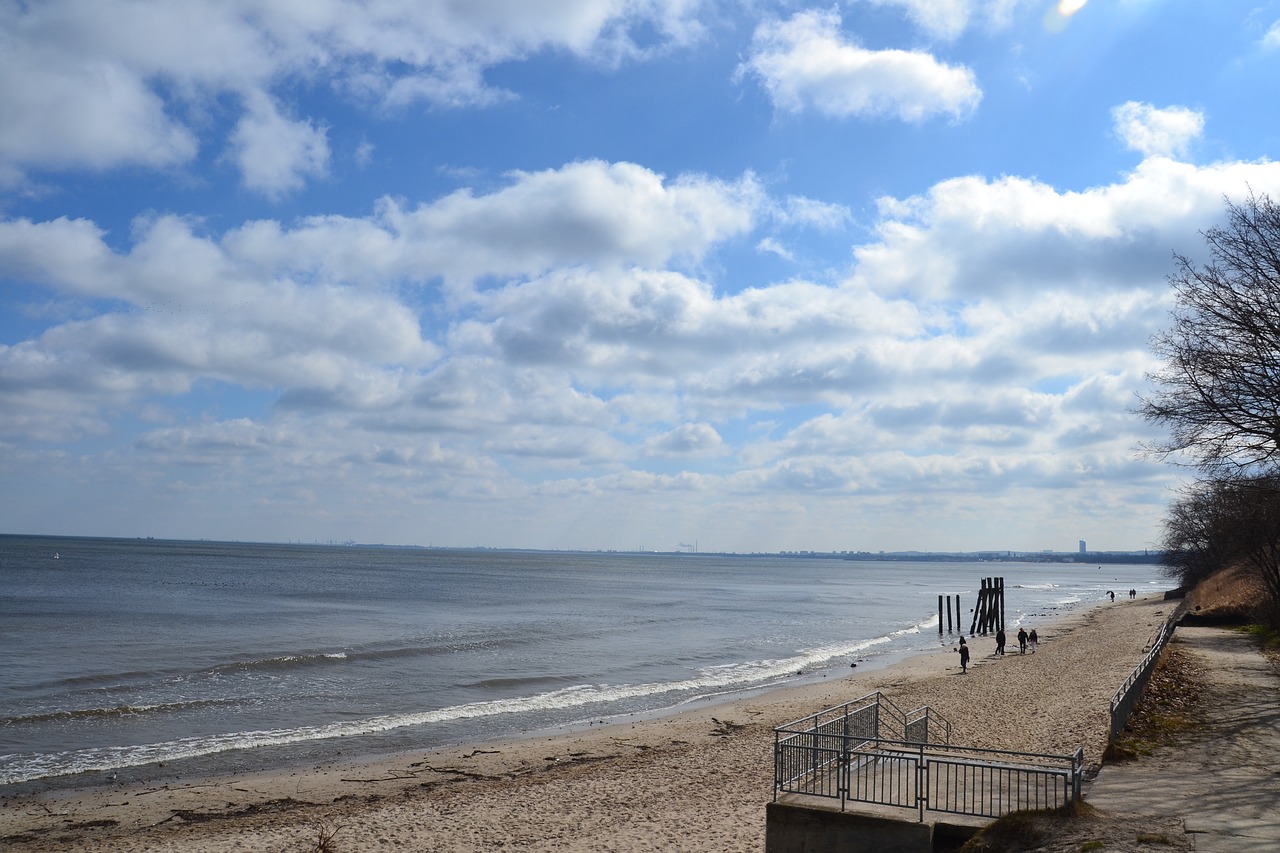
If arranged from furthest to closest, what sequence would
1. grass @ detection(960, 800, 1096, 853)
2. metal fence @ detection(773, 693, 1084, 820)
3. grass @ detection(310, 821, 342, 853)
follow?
grass @ detection(310, 821, 342, 853) → metal fence @ detection(773, 693, 1084, 820) → grass @ detection(960, 800, 1096, 853)

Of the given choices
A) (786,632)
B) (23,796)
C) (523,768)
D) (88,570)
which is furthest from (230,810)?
(88,570)

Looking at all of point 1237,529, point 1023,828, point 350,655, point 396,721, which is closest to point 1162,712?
point 1023,828

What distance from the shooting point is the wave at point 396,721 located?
19562mm

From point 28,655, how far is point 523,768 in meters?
26.5

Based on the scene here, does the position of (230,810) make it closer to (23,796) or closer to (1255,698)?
(23,796)

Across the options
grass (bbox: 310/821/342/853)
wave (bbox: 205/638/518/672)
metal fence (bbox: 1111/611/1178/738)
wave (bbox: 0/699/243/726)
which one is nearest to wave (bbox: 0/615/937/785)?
wave (bbox: 0/699/243/726)

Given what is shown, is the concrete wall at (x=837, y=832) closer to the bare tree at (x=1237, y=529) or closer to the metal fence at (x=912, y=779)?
the metal fence at (x=912, y=779)

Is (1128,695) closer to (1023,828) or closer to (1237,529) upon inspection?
(1023,828)

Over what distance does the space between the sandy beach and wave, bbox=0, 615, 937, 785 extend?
2.26 meters

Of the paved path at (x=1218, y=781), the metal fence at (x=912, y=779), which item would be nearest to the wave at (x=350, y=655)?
the metal fence at (x=912, y=779)

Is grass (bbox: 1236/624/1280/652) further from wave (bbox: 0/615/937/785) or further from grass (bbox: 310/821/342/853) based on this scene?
grass (bbox: 310/821/342/853)

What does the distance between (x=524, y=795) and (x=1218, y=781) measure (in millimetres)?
11468

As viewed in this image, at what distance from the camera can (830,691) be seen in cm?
3083

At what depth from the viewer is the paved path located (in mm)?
9062
